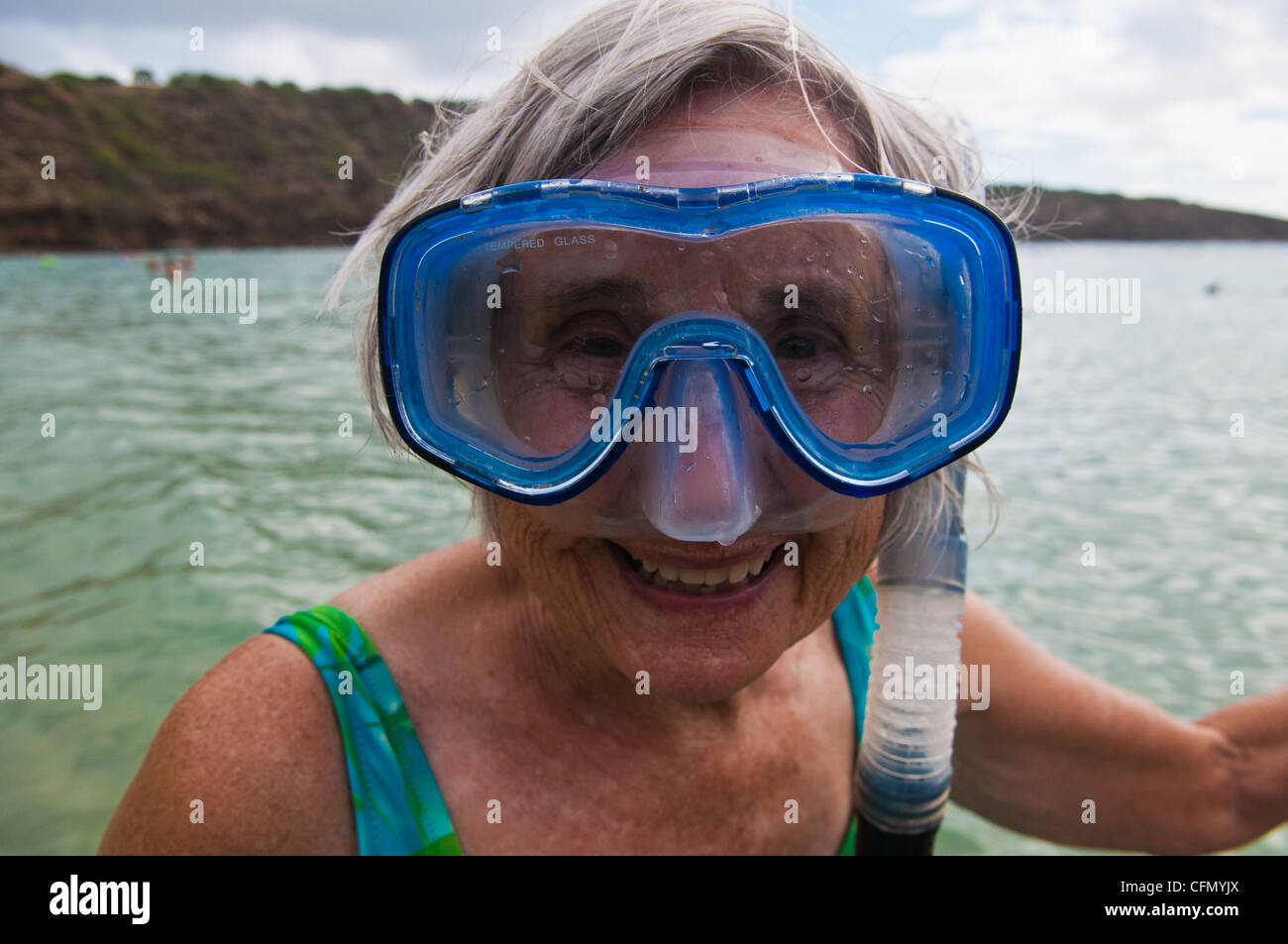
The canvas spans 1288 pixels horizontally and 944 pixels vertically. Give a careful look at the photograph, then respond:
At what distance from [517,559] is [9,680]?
10.6ft

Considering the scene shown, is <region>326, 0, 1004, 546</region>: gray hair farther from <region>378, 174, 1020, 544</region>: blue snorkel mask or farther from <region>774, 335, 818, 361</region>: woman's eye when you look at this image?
<region>774, 335, 818, 361</region>: woman's eye

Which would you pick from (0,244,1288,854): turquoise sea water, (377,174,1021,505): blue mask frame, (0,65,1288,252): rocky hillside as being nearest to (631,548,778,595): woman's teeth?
(377,174,1021,505): blue mask frame

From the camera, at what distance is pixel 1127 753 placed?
1873 millimetres

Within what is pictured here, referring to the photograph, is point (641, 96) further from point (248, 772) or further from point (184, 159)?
point (184, 159)

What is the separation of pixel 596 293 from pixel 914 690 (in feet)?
2.68

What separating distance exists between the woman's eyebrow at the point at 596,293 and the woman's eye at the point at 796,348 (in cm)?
20

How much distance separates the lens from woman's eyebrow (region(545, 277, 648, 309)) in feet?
3.88

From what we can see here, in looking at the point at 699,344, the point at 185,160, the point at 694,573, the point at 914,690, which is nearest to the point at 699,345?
the point at 699,344

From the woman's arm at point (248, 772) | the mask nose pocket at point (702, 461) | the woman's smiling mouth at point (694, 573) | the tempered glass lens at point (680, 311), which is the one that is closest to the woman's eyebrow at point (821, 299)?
the tempered glass lens at point (680, 311)

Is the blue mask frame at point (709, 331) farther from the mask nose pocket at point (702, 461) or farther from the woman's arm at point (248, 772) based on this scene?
the woman's arm at point (248, 772)

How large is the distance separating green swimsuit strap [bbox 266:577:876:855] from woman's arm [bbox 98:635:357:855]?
0.07 feet
